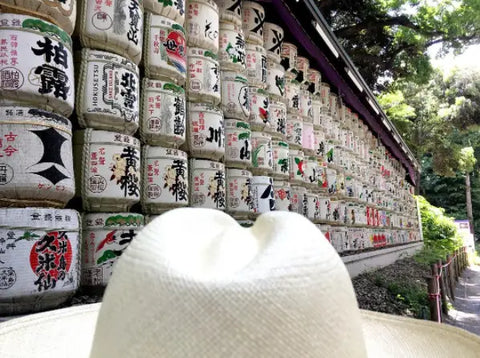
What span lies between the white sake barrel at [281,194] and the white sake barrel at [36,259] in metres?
2.28

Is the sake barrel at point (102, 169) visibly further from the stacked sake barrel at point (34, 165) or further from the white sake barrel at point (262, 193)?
the white sake barrel at point (262, 193)

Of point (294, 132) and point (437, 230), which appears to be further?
point (437, 230)

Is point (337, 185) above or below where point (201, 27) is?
below

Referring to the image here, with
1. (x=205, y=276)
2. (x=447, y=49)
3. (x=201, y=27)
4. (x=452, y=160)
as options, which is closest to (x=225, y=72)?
(x=201, y=27)

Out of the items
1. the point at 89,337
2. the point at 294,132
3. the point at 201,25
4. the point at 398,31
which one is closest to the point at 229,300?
the point at 89,337

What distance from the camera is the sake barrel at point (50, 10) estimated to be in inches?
71.1

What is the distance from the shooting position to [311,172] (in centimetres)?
477

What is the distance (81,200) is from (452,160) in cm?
2183

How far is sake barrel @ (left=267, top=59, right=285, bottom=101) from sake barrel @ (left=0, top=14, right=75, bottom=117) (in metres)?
2.38

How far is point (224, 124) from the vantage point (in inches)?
127

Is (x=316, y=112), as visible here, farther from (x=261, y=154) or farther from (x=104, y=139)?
(x=104, y=139)

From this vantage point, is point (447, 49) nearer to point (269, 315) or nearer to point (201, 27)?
point (201, 27)

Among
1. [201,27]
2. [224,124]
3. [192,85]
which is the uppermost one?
[201,27]

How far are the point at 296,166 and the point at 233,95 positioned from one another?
1423mm
